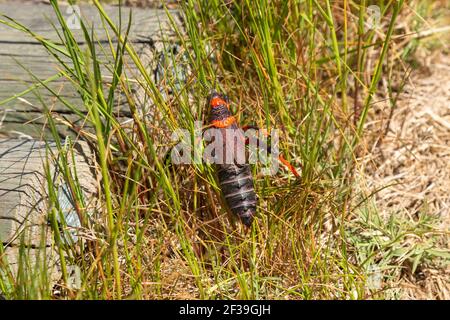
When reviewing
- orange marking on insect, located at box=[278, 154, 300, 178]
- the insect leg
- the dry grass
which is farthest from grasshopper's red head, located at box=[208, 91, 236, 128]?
the dry grass

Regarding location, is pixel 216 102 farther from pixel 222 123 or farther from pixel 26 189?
pixel 26 189

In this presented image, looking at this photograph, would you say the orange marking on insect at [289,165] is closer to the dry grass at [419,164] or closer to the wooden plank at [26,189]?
the dry grass at [419,164]

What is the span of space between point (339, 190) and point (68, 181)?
1149 mm

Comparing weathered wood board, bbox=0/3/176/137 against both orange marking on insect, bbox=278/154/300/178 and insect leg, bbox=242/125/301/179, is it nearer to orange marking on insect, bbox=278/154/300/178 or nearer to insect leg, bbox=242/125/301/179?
insect leg, bbox=242/125/301/179

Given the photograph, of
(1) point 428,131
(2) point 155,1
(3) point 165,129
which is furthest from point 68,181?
(1) point 428,131

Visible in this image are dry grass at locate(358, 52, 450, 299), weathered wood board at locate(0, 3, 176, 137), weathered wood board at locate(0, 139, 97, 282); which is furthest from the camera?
weathered wood board at locate(0, 3, 176, 137)

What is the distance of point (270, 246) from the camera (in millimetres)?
2580

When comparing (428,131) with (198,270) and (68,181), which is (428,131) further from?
(68,181)

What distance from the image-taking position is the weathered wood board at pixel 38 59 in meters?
2.93
